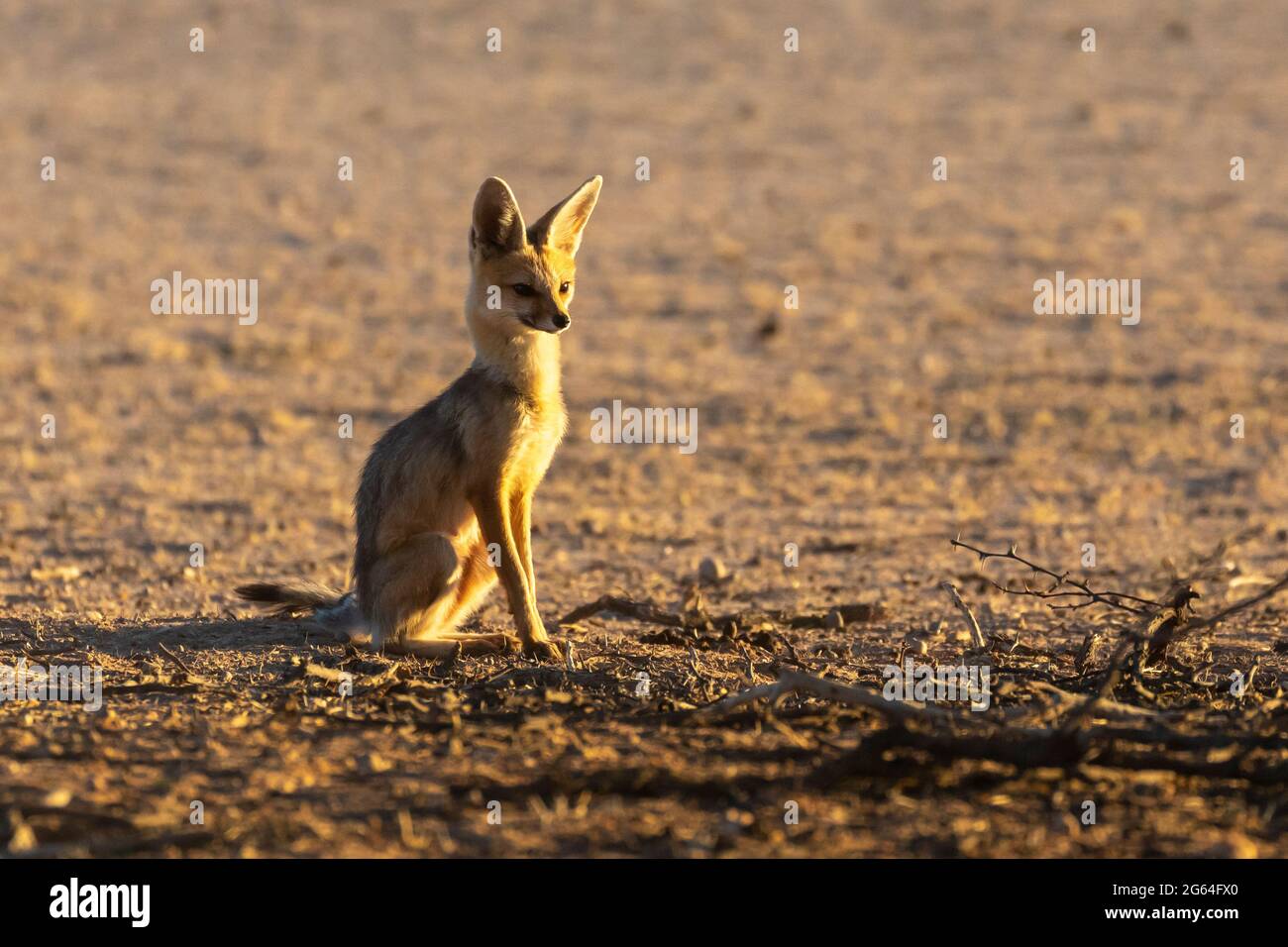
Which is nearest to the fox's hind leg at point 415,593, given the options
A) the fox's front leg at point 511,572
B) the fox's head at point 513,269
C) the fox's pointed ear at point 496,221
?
the fox's front leg at point 511,572

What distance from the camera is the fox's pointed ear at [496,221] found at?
6.54 meters

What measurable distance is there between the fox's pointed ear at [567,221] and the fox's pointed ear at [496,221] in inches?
2.9

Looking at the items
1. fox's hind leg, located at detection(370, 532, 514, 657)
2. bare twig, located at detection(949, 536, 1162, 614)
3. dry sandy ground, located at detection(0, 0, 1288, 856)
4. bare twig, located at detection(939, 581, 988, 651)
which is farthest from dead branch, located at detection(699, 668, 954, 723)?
fox's hind leg, located at detection(370, 532, 514, 657)

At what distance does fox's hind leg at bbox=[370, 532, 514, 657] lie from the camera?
6.34 meters

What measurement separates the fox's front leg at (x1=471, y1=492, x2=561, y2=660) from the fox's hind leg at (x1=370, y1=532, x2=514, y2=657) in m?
0.17

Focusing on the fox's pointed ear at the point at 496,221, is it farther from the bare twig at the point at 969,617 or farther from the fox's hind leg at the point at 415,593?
the bare twig at the point at 969,617

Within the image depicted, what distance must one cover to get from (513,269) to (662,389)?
7.69 metres

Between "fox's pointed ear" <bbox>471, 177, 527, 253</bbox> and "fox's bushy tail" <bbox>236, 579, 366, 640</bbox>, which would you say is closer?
"fox's pointed ear" <bbox>471, 177, 527, 253</bbox>

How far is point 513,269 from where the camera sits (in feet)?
21.5

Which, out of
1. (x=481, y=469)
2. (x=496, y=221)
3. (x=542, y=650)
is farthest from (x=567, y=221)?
(x=542, y=650)

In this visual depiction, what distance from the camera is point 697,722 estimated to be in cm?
539

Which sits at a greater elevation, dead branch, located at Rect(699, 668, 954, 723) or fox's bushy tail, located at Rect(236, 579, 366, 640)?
fox's bushy tail, located at Rect(236, 579, 366, 640)

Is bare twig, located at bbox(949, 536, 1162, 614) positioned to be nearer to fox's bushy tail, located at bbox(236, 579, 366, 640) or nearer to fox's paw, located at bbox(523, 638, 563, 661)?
fox's paw, located at bbox(523, 638, 563, 661)

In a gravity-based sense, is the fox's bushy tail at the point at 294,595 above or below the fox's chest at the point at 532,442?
below
